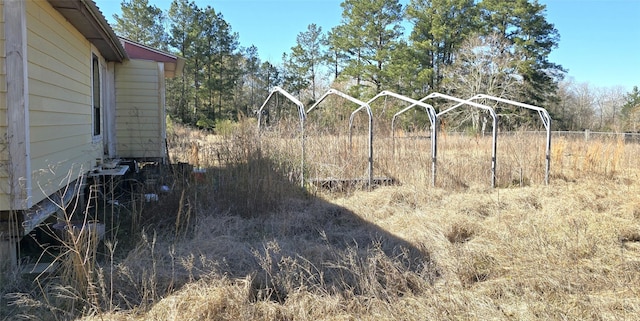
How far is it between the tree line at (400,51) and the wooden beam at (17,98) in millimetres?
23019

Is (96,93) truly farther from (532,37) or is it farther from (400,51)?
(532,37)

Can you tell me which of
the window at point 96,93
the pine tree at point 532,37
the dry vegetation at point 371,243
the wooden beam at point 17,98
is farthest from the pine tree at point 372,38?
the wooden beam at point 17,98

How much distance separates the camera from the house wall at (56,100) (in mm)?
3715

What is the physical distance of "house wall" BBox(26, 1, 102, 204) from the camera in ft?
12.2

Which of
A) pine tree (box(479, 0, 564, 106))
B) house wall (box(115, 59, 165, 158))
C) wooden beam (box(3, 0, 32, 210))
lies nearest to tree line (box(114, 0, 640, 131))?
pine tree (box(479, 0, 564, 106))

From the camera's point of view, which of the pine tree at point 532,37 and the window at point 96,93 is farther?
the pine tree at point 532,37

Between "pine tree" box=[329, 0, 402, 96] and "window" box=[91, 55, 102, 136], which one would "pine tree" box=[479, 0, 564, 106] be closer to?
"pine tree" box=[329, 0, 402, 96]

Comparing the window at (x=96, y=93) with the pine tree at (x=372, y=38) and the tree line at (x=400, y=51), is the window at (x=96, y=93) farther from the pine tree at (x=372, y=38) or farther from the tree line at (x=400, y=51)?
the pine tree at (x=372, y=38)

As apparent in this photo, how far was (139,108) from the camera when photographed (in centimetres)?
771

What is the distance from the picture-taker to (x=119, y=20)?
2764cm

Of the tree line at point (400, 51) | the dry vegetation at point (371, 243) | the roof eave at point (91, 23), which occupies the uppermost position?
the tree line at point (400, 51)

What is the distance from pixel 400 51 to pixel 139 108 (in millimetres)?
21976

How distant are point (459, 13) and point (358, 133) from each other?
2270 cm

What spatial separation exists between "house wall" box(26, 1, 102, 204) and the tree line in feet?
68.2
